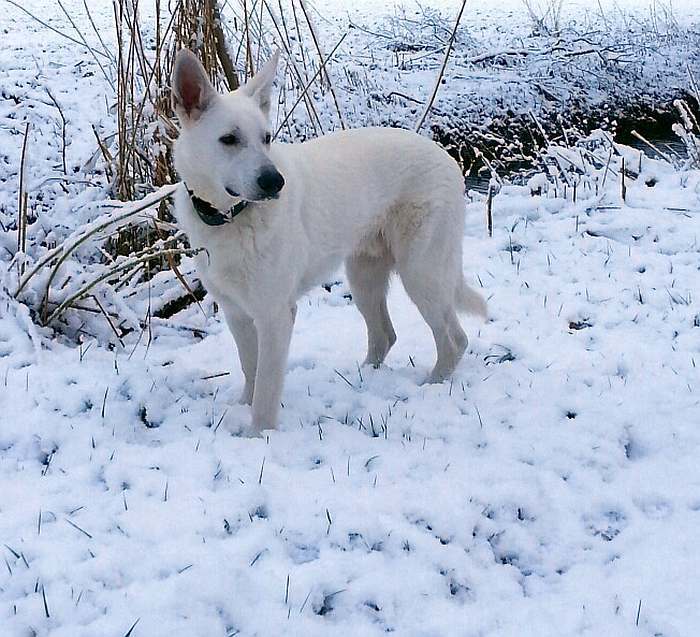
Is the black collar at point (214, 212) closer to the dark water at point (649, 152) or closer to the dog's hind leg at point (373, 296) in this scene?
the dog's hind leg at point (373, 296)

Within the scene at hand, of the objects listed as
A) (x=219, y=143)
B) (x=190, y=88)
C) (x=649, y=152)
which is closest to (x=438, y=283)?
(x=219, y=143)

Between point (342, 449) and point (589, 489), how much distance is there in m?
0.96

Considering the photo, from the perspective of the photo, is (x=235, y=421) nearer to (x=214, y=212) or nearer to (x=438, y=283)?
(x=214, y=212)

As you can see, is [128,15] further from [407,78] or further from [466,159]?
[407,78]

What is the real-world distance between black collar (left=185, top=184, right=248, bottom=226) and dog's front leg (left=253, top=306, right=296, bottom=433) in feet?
1.45

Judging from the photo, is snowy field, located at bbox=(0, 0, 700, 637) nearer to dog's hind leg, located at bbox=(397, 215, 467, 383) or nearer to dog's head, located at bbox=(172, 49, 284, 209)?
dog's hind leg, located at bbox=(397, 215, 467, 383)

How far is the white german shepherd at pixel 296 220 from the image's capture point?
→ 3316 mm

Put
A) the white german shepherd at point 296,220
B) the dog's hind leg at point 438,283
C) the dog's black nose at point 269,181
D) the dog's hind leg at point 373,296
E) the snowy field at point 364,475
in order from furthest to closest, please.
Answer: the dog's hind leg at point 373,296 < the dog's hind leg at point 438,283 < the white german shepherd at point 296,220 < the dog's black nose at point 269,181 < the snowy field at point 364,475

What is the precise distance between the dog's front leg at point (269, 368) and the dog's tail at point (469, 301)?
1.21m

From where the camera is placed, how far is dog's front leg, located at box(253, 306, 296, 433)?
11.4 feet

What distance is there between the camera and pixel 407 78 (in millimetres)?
11930

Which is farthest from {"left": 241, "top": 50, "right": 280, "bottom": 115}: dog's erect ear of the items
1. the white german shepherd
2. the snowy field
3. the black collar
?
the snowy field

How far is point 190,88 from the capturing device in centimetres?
333

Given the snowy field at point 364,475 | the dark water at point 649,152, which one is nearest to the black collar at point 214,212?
the snowy field at point 364,475
